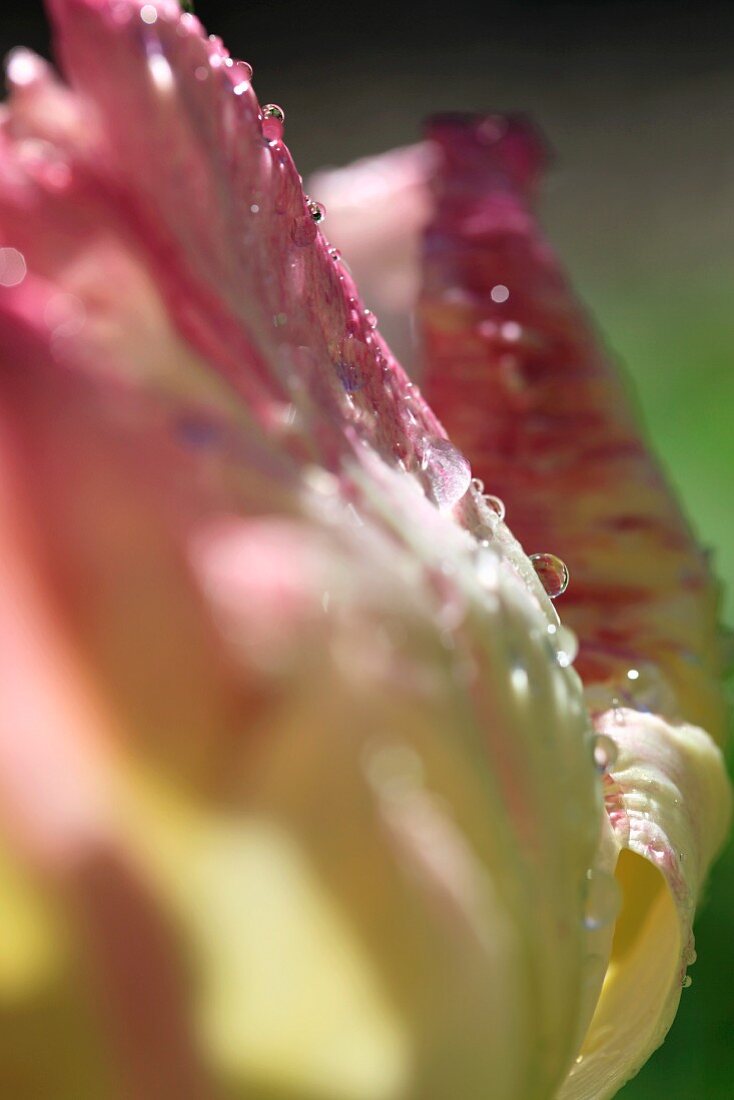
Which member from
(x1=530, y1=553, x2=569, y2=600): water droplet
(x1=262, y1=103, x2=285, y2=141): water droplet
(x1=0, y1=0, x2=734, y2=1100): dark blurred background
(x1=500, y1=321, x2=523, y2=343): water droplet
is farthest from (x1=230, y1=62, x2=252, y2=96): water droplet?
(x1=0, y1=0, x2=734, y2=1100): dark blurred background

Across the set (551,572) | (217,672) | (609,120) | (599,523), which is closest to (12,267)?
(217,672)

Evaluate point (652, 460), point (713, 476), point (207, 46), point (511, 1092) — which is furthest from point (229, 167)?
point (713, 476)

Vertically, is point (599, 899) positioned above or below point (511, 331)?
below

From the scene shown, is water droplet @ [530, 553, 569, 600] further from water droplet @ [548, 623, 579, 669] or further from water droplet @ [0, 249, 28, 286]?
water droplet @ [0, 249, 28, 286]

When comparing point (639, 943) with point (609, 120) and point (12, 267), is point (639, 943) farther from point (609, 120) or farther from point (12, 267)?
point (609, 120)

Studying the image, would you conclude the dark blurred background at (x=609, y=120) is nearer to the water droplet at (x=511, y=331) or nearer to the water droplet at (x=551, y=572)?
the water droplet at (x=511, y=331)

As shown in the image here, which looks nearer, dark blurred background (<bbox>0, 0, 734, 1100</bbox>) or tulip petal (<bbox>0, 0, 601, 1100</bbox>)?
tulip petal (<bbox>0, 0, 601, 1100</bbox>)
